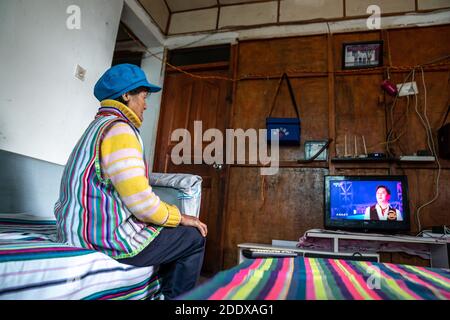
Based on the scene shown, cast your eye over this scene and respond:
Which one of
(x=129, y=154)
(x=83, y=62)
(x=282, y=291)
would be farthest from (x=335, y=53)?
(x=282, y=291)

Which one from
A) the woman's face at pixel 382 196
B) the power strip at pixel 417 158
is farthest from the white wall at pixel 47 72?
the power strip at pixel 417 158

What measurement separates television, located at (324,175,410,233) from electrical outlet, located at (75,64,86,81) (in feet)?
7.95

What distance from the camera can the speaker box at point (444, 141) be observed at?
244 cm

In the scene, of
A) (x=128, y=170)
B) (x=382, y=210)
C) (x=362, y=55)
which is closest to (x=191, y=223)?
(x=128, y=170)

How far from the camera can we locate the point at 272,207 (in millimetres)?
2920

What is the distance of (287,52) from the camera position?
3.27m

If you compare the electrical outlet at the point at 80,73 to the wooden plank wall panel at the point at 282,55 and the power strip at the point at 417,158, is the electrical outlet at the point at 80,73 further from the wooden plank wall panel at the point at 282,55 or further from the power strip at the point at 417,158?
the power strip at the point at 417,158

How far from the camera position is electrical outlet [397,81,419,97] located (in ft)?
9.16

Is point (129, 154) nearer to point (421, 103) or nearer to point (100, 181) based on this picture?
point (100, 181)

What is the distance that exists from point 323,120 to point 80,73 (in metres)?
2.40

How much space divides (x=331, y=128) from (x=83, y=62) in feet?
8.09

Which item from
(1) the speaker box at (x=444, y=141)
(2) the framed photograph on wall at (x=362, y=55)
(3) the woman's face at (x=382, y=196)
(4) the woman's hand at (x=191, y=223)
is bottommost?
(4) the woman's hand at (x=191, y=223)

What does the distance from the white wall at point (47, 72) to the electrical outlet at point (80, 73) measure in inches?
1.4

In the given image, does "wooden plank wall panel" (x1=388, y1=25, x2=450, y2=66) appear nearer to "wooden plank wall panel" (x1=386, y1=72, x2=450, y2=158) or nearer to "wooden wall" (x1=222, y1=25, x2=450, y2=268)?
"wooden wall" (x1=222, y1=25, x2=450, y2=268)
